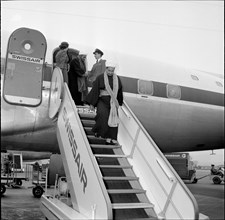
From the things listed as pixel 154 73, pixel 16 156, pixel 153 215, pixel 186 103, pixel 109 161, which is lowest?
pixel 16 156

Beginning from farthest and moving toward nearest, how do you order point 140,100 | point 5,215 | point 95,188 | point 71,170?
point 140,100, point 5,215, point 71,170, point 95,188

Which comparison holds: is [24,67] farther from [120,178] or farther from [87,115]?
[120,178]

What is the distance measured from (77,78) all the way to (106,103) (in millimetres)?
1551

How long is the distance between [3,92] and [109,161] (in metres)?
2.23

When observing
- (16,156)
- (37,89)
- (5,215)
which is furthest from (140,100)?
(16,156)

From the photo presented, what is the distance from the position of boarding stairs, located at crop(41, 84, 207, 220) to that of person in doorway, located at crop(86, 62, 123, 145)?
179mm

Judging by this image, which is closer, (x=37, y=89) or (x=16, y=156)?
(x=37, y=89)

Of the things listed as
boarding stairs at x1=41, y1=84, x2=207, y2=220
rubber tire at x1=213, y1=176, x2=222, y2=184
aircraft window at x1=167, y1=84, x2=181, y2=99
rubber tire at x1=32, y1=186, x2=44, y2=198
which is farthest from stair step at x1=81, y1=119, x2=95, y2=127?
rubber tire at x1=213, y1=176, x2=222, y2=184

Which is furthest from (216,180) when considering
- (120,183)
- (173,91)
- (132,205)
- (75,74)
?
(132,205)

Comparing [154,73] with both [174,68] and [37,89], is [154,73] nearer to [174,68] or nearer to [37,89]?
[174,68]

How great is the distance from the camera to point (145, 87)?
7586 millimetres

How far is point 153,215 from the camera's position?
3.44 metres

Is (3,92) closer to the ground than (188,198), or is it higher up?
higher up

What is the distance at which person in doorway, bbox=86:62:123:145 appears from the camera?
441cm
